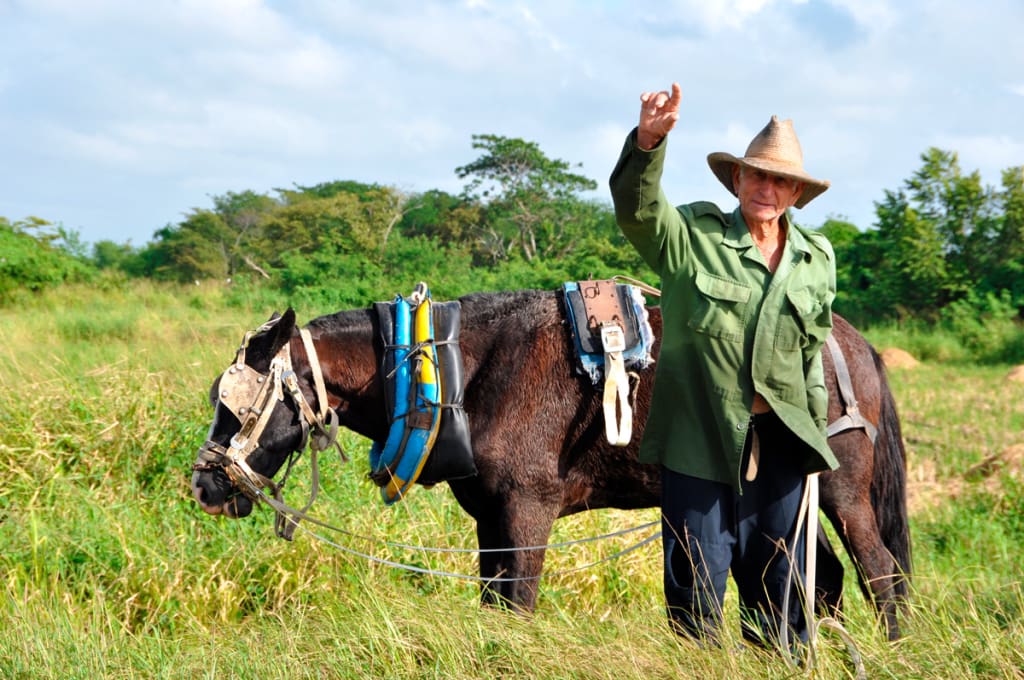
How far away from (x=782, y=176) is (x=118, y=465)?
15.9 ft

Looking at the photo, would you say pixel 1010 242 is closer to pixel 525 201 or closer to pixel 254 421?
pixel 525 201

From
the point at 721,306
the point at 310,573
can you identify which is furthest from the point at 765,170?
the point at 310,573

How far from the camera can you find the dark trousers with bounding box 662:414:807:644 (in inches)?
111

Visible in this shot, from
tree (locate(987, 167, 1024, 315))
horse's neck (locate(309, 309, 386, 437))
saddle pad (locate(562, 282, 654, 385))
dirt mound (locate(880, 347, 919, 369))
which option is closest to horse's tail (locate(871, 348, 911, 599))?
saddle pad (locate(562, 282, 654, 385))

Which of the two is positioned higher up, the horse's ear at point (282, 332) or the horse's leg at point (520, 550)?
the horse's ear at point (282, 332)

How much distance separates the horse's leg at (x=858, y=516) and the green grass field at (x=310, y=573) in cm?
13

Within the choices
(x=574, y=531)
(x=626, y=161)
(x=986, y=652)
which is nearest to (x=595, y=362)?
(x=626, y=161)

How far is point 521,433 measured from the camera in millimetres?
3682

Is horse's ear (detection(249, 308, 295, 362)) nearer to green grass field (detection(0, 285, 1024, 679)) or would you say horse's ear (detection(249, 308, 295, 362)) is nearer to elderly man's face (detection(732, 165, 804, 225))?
green grass field (detection(0, 285, 1024, 679))

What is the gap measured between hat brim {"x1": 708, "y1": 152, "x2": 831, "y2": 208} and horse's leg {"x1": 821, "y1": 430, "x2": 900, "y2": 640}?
1247mm

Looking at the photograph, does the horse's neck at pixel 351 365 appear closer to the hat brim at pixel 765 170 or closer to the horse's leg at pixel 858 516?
the hat brim at pixel 765 170

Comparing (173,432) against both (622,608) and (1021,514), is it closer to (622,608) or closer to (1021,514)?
(622,608)

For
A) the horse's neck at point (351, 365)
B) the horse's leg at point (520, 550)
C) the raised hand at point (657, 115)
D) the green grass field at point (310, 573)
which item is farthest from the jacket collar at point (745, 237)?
the horse's neck at point (351, 365)

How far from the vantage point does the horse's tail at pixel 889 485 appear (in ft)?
13.5
